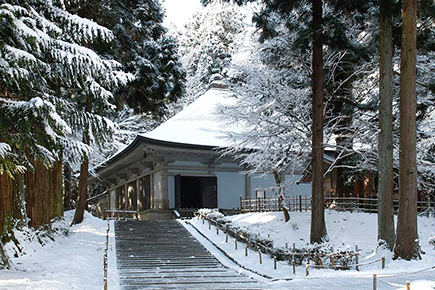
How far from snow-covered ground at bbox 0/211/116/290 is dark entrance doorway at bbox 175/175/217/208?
7.12 meters

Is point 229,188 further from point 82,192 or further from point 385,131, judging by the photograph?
point 385,131

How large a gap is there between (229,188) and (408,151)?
15.0 metres

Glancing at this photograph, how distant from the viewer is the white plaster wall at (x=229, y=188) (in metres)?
28.4

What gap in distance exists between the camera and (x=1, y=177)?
12.4m

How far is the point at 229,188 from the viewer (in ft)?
93.8

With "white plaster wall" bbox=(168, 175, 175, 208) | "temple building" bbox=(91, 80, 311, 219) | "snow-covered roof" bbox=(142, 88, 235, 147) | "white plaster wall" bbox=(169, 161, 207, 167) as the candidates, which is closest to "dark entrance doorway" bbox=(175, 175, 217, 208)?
"temple building" bbox=(91, 80, 311, 219)

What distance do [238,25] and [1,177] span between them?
176 feet

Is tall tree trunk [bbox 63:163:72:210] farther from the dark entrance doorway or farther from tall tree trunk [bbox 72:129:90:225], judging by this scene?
tall tree trunk [bbox 72:129:90:225]

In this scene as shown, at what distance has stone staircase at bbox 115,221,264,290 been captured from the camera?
40.4 ft

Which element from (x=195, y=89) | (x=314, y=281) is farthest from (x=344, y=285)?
(x=195, y=89)

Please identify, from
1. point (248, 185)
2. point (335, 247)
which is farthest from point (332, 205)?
point (335, 247)

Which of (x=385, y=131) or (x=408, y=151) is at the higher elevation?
(x=385, y=131)

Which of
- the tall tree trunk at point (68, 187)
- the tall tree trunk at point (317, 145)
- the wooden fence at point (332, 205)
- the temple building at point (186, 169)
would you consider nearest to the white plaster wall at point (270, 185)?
the temple building at point (186, 169)

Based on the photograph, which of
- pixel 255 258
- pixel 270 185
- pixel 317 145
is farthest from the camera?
pixel 270 185
